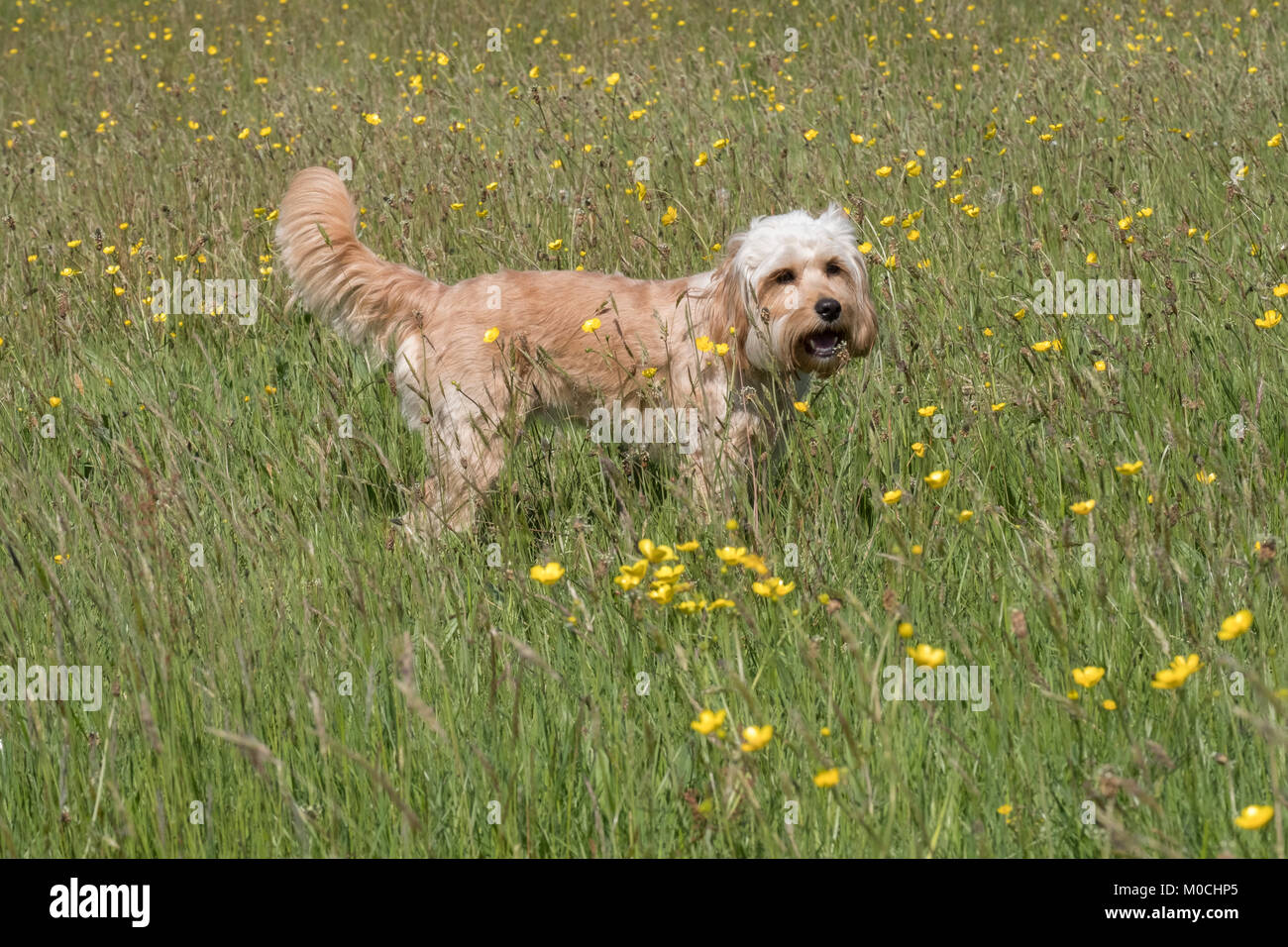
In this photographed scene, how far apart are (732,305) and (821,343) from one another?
36 cm

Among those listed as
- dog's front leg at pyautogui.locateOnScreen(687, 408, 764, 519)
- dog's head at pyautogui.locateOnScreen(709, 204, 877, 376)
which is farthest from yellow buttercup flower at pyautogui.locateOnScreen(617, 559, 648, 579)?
dog's head at pyautogui.locateOnScreen(709, 204, 877, 376)

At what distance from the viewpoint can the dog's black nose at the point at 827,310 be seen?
4055 mm

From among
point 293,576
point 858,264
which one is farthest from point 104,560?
point 858,264

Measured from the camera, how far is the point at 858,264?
433 centimetres

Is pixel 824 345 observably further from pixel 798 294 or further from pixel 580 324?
pixel 580 324

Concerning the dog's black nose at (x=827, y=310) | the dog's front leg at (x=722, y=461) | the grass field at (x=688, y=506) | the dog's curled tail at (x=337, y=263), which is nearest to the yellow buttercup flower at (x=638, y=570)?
the grass field at (x=688, y=506)

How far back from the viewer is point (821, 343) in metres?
4.13

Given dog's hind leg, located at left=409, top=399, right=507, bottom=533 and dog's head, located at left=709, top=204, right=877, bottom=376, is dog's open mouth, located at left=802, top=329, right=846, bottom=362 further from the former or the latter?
dog's hind leg, located at left=409, top=399, right=507, bottom=533

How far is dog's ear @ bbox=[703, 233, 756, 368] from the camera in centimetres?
425

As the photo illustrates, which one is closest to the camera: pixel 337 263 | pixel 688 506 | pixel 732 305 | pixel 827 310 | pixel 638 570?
pixel 638 570

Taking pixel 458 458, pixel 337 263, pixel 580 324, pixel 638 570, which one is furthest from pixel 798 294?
pixel 638 570

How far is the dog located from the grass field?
7.9 inches

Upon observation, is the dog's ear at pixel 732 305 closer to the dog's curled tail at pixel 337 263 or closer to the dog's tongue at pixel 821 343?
the dog's tongue at pixel 821 343

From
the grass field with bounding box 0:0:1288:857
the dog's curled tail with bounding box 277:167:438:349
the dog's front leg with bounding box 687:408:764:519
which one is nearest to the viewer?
the grass field with bounding box 0:0:1288:857
